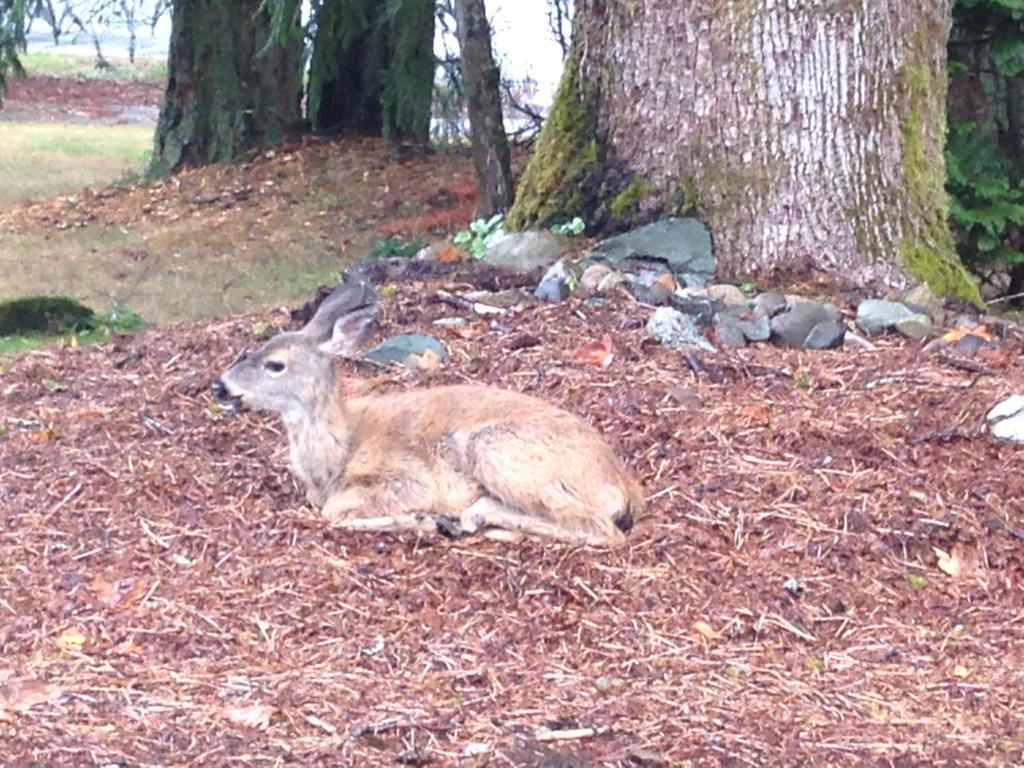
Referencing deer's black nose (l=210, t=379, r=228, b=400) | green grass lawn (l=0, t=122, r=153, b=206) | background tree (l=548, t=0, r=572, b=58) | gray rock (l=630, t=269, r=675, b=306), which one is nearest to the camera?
deer's black nose (l=210, t=379, r=228, b=400)

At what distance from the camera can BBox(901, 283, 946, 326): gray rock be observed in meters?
8.23

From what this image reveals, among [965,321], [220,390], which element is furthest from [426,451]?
[965,321]

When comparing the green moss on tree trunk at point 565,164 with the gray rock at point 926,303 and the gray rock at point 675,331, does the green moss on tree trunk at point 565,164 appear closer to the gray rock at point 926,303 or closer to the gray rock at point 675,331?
the gray rock at point 675,331

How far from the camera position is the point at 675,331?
7.64 meters

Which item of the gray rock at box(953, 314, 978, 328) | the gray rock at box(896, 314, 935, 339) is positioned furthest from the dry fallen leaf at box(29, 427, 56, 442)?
the gray rock at box(953, 314, 978, 328)

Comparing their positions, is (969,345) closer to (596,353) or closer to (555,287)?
(596,353)

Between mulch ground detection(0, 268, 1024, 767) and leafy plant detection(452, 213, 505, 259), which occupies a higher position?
leafy plant detection(452, 213, 505, 259)

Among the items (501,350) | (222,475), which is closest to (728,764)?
(222,475)

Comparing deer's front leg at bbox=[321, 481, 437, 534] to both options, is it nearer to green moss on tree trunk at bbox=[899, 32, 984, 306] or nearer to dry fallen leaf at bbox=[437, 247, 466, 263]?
dry fallen leaf at bbox=[437, 247, 466, 263]

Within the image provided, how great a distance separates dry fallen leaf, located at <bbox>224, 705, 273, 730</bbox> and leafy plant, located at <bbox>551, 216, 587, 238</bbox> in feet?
16.3

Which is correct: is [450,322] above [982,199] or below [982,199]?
below

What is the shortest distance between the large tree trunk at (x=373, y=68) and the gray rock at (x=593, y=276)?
6.18 m

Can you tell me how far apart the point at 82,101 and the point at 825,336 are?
1087 inches

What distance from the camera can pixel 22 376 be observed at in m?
8.07
